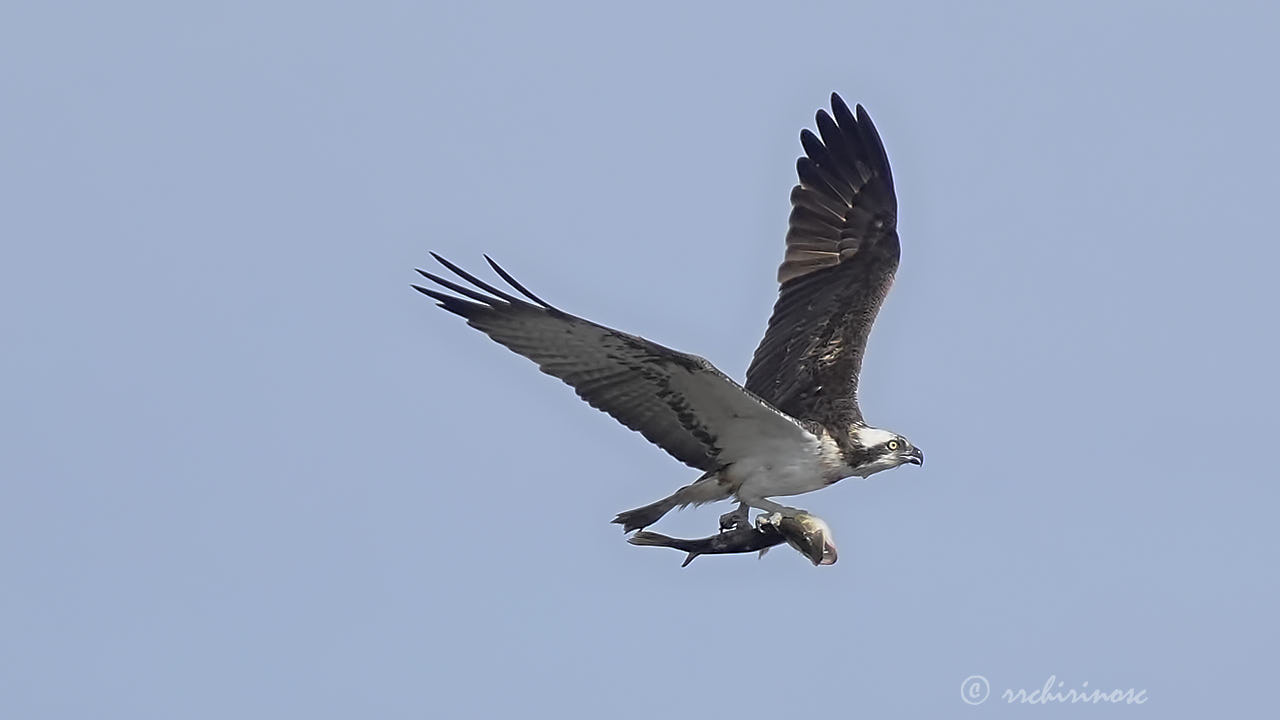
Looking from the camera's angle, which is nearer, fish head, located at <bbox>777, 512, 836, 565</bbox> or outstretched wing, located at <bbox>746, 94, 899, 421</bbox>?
fish head, located at <bbox>777, 512, 836, 565</bbox>

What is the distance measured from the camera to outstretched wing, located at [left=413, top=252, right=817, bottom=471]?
10.3 metres

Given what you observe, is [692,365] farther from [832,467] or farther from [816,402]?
[816,402]

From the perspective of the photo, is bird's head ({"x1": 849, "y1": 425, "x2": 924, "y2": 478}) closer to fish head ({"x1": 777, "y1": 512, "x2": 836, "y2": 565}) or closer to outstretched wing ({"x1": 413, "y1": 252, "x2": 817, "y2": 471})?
outstretched wing ({"x1": 413, "y1": 252, "x2": 817, "y2": 471})

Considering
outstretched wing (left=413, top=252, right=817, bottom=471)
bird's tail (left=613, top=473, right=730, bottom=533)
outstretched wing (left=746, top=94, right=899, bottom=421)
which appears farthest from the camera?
outstretched wing (left=746, top=94, right=899, bottom=421)

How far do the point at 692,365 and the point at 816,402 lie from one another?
2.52 meters

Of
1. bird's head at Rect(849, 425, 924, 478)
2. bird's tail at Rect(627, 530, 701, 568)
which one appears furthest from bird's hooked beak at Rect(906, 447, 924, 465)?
bird's tail at Rect(627, 530, 701, 568)

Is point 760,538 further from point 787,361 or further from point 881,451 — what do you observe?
point 787,361

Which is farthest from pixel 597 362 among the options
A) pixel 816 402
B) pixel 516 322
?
pixel 816 402

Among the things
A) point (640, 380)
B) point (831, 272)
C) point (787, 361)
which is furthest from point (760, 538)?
point (831, 272)

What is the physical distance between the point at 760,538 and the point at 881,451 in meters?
1.39

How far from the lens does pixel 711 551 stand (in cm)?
1083

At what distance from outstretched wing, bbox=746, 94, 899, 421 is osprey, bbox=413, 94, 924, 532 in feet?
0.04

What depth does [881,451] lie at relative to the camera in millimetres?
11828

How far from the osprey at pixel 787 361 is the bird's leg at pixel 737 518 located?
0.04ft
